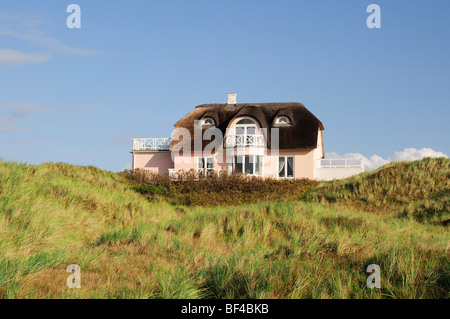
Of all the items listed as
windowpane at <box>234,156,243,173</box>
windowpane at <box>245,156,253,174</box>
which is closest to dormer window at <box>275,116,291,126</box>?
windowpane at <box>245,156,253,174</box>

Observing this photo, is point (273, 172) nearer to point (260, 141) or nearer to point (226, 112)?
point (260, 141)

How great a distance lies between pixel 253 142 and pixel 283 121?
2.95 metres

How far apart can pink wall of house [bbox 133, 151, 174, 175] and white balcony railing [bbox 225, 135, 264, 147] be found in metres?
5.40

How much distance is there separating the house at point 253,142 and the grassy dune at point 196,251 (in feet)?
46.7

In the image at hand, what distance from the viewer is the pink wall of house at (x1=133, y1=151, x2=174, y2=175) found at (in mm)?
32469

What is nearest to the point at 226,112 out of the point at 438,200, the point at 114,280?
the point at 438,200

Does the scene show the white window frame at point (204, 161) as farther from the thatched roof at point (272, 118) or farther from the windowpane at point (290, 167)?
the windowpane at point (290, 167)

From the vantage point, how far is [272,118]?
3030 centimetres

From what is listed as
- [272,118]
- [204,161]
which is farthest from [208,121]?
[272,118]

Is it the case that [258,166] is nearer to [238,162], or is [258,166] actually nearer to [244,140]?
[238,162]

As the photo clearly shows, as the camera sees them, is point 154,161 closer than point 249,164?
No

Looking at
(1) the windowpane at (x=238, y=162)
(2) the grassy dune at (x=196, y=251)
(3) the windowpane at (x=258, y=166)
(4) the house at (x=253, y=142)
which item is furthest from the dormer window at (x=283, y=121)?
(2) the grassy dune at (x=196, y=251)

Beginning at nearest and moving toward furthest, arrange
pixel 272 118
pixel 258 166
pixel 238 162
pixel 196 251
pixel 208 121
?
1. pixel 196 251
2. pixel 258 166
3. pixel 238 162
4. pixel 272 118
5. pixel 208 121

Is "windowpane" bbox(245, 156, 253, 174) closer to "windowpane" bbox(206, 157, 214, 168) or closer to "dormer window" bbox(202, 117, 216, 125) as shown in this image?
"windowpane" bbox(206, 157, 214, 168)
